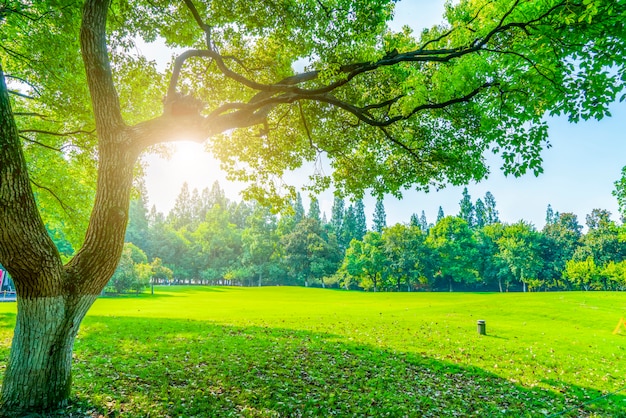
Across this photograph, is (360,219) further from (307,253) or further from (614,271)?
(614,271)

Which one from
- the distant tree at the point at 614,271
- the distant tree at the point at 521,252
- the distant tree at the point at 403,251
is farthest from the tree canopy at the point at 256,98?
the distant tree at the point at 521,252

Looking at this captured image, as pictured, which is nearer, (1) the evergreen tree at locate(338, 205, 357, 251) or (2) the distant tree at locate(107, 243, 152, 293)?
(2) the distant tree at locate(107, 243, 152, 293)

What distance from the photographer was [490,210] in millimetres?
108938

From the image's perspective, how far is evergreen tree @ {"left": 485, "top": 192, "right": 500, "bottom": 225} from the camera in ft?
353

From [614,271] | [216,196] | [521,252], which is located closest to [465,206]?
[521,252]

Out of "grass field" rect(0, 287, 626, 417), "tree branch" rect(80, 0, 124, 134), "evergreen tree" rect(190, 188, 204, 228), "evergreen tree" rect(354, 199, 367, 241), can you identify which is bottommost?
"grass field" rect(0, 287, 626, 417)

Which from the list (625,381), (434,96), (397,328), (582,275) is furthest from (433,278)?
(434,96)

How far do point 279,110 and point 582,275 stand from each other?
245 feet

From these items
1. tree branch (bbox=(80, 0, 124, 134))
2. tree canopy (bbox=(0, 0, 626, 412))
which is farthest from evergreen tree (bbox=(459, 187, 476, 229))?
tree branch (bbox=(80, 0, 124, 134))

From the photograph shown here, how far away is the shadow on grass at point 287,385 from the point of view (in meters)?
6.17

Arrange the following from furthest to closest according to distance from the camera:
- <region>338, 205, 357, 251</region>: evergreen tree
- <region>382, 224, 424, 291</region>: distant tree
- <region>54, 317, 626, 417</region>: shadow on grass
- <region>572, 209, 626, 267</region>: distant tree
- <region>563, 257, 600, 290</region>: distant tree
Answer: <region>338, 205, 357, 251</region>: evergreen tree, <region>572, 209, 626, 267</region>: distant tree, <region>382, 224, 424, 291</region>: distant tree, <region>563, 257, 600, 290</region>: distant tree, <region>54, 317, 626, 417</region>: shadow on grass

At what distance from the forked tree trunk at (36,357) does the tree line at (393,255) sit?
191 feet

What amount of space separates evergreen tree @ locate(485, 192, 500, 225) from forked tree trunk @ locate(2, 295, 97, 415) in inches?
4659

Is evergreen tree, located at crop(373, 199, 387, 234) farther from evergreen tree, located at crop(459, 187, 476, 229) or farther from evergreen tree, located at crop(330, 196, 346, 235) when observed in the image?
evergreen tree, located at crop(459, 187, 476, 229)
